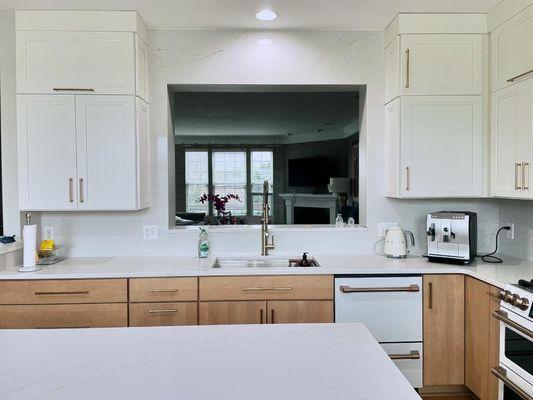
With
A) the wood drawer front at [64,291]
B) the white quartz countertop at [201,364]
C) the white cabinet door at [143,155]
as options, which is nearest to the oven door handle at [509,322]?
the white quartz countertop at [201,364]

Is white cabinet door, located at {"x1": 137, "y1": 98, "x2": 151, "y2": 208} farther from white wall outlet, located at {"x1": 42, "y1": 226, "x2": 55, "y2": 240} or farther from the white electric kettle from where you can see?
the white electric kettle

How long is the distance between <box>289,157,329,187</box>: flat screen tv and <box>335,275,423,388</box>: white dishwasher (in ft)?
22.8

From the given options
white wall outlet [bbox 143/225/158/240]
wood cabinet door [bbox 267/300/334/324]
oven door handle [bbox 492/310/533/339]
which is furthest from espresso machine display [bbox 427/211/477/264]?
white wall outlet [bbox 143/225/158/240]

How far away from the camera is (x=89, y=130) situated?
2639 millimetres

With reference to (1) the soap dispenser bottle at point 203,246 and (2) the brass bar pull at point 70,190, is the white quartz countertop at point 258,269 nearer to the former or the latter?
(1) the soap dispenser bottle at point 203,246

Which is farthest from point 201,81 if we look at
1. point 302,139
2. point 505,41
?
point 302,139

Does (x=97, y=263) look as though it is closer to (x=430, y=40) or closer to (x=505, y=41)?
(x=430, y=40)

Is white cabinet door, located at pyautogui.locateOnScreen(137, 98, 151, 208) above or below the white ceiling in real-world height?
below

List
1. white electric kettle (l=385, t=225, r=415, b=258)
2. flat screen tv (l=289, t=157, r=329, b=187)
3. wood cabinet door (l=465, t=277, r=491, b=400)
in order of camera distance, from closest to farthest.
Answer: wood cabinet door (l=465, t=277, r=491, b=400), white electric kettle (l=385, t=225, r=415, b=258), flat screen tv (l=289, t=157, r=329, b=187)

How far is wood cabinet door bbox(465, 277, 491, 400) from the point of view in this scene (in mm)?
2246

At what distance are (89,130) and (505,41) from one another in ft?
9.02

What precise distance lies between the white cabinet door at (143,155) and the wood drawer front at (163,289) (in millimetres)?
566

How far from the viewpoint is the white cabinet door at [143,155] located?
8.82ft

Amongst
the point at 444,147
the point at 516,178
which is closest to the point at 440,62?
the point at 444,147
